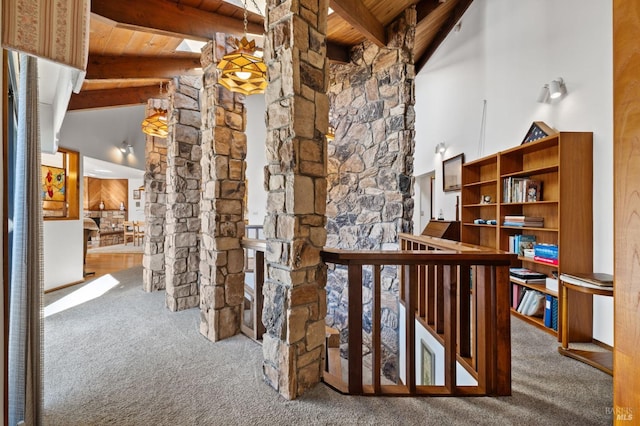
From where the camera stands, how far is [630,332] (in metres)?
0.85

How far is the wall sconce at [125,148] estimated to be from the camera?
6.05 meters

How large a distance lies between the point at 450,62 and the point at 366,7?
107 inches

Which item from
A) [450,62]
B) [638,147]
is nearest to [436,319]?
[638,147]

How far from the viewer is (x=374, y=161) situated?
12.7ft

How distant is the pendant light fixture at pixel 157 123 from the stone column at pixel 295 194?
210cm

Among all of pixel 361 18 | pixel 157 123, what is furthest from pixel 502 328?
pixel 157 123

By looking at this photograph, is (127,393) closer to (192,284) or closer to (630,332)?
(192,284)

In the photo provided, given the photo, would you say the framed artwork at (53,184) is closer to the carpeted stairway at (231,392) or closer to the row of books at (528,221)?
the carpeted stairway at (231,392)

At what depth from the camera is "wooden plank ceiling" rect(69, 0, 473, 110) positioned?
8.61ft

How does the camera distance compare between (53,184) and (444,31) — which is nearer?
(53,184)

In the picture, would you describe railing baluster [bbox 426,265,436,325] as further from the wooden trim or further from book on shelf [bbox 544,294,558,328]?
the wooden trim

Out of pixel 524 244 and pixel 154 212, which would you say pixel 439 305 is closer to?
pixel 524 244

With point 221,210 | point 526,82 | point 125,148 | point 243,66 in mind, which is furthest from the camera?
point 125,148

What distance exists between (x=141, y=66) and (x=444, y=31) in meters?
5.12
